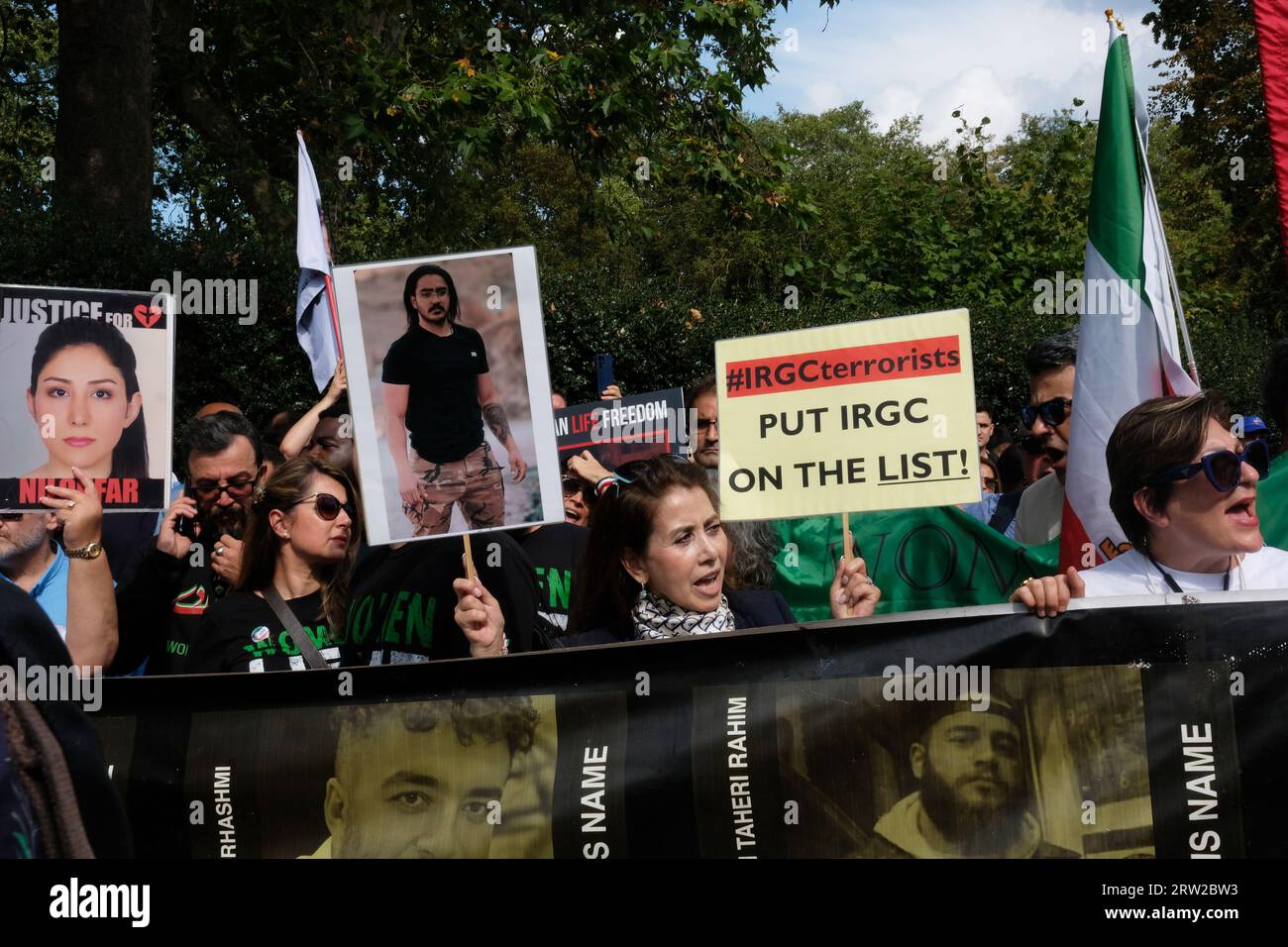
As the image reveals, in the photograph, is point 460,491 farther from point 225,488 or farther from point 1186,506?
point 1186,506

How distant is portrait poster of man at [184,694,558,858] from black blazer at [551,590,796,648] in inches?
14.7

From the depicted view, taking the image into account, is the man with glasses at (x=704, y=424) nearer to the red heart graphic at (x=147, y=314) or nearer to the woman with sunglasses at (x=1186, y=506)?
the red heart graphic at (x=147, y=314)

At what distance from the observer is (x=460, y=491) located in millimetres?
3891

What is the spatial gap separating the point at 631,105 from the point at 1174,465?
938 centimetres

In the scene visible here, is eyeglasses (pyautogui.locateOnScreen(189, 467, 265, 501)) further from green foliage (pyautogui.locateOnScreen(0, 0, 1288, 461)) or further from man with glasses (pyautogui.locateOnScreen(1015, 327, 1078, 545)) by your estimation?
green foliage (pyautogui.locateOnScreen(0, 0, 1288, 461))

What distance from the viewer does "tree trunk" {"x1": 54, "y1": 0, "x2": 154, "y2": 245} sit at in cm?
1032

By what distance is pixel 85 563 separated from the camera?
13.4ft

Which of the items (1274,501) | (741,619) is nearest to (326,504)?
(741,619)

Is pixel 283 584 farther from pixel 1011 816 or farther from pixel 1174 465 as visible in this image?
pixel 1174 465

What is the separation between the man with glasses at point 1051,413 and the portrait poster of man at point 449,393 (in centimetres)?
192

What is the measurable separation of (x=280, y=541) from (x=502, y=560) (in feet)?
2.23

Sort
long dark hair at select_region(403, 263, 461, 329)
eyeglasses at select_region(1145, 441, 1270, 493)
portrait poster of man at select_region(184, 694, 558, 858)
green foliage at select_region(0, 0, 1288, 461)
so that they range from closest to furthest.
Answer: eyeglasses at select_region(1145, 441, 1270, 493)
portrait poster of man at select_region(184, 694, 558, 858)
long dark hair at select_region(403, 263, 461, 329)
green foliage at select_region(0, 0, 1288, 461)

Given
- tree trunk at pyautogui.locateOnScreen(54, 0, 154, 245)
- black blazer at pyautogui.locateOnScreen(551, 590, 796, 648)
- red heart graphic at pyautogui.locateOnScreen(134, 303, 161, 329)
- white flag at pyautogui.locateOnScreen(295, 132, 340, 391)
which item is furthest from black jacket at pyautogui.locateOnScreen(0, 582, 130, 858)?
tree trunk at pyautogui.locateOnScreen(54, 0, 154, 245)

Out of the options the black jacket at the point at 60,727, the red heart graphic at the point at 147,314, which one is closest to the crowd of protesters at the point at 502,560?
the red heart graphic at the point at 147,314
